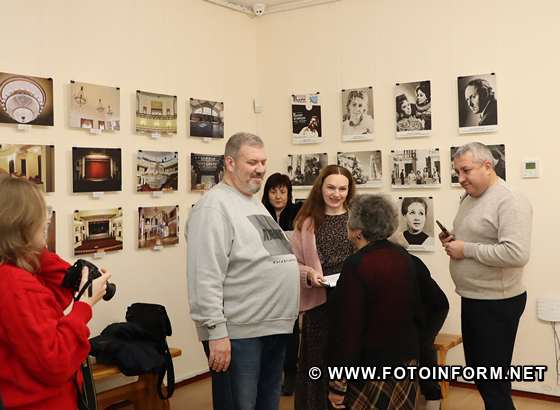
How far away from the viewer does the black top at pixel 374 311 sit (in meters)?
2.18

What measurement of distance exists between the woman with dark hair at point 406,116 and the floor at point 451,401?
77.2 inches

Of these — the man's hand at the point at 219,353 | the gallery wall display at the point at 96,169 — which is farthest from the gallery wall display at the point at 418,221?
the man's hand at the point at 219,353

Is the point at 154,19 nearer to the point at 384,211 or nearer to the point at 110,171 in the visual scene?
the point at 110,171

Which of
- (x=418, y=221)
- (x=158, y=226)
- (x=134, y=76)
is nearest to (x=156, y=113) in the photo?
(x=134, y=76)

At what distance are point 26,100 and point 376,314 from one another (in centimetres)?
249

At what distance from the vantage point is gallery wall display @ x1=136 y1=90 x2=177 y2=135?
4.18 metres

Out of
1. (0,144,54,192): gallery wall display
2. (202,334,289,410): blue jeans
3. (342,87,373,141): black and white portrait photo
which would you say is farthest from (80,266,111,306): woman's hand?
(342,87,373,141): black and white portrait photo

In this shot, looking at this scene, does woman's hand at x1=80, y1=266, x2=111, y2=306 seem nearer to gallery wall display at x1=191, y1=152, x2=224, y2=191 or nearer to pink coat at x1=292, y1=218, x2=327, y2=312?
pink coat at x1=292, y1=218, x2=327, y2=312

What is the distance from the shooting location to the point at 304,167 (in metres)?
5.05

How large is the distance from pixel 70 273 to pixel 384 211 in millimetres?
1173

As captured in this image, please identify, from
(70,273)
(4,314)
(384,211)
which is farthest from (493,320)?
(4,314)

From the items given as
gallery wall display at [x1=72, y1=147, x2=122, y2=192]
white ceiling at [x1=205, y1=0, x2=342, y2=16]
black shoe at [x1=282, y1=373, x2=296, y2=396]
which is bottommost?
black shoe at [x1=282, y1=373, x2=296, y2=396]

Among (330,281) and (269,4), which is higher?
(269,4)

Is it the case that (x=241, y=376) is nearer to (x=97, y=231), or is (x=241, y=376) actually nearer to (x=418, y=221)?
(x=97, y=231)
